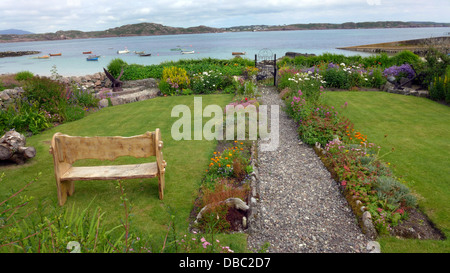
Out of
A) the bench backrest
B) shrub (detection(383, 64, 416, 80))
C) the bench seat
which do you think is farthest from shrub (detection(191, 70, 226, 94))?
the bench backrest

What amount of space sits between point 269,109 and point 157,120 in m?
4.26

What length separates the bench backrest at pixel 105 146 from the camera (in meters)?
4.68

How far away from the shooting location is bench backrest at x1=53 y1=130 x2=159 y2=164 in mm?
4684

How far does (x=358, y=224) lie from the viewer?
14.0 ft

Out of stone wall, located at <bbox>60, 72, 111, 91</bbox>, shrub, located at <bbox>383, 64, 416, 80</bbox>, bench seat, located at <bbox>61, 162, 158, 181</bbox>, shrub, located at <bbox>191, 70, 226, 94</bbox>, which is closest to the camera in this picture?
bench seat, located at <bbox>61, 162, 158, 181</bbox>

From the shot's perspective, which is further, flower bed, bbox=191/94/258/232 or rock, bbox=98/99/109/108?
rock, bbox=98/99/109/108

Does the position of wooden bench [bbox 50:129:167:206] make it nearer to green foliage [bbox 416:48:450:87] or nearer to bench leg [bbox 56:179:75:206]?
bench leg [bbox 56:179:75:206]

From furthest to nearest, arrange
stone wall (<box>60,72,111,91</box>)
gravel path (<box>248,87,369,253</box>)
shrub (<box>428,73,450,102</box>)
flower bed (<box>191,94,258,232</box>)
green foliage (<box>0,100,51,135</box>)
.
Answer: stone wall (<box>60,72,111,91</box>) < shrub (<box>428,73,450,102</box>) < green foliage (<box>0,100,51,135</box>) < flower bed (<box>191,94,258,232</box>) < gravel path (<box>248,87,369,253</box>)

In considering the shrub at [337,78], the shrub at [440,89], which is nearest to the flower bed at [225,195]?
the shrub at [440,89]

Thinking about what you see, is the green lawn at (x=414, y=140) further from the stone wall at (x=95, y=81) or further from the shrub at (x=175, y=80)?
the stone wall at (x=95, y=81)

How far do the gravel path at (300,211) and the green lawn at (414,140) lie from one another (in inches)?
24.2

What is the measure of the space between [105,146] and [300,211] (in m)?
3.39

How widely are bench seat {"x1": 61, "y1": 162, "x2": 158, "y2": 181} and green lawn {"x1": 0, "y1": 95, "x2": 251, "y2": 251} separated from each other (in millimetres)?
372
